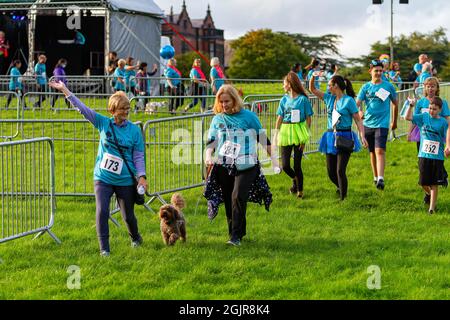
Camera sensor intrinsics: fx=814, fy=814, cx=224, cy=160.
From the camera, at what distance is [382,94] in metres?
12.2

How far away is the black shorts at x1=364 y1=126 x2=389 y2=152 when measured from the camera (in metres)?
12.4

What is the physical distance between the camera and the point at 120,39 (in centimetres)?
3025

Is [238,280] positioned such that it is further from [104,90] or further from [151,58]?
[151,58]

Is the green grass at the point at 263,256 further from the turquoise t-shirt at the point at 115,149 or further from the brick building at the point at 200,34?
the brick building at the point at 200,34

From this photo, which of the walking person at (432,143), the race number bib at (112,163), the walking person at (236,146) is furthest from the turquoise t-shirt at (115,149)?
the walking person at (432,143)

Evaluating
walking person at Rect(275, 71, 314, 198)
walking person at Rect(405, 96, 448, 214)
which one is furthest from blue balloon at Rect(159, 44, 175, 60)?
walking person at Rect(405, 96, 448, 214)

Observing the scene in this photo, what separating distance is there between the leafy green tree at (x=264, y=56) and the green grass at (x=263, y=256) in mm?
77201

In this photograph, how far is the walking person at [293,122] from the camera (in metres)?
11.9

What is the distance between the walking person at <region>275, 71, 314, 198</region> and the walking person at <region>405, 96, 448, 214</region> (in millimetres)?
1687

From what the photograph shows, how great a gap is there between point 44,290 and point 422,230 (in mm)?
4820

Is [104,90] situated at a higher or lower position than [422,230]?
higher

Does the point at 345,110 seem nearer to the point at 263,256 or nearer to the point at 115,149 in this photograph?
the point at 263,256

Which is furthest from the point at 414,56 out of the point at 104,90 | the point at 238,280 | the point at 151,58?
the point at 238,280

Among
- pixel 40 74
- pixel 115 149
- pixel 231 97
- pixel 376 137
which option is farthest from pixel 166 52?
pixel 115 149
